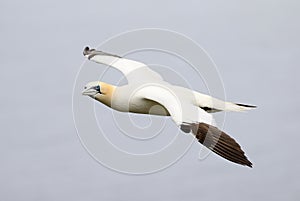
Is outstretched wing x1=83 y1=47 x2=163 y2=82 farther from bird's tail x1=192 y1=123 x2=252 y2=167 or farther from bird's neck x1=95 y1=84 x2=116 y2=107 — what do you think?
bird's tail x1=192 y1=123 x2=252 y2=167

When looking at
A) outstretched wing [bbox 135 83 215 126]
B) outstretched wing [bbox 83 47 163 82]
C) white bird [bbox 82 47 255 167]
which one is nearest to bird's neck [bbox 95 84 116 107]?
white bird [bbox 82 47 255 167]

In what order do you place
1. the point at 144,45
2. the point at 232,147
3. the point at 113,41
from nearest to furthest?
the point at 232,147
the point at 144,45
the point at 113,41

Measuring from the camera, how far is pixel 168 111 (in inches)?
884

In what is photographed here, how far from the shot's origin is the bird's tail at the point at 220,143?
66.5ft

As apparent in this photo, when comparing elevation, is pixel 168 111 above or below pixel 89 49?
below

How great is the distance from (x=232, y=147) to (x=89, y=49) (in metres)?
9.39

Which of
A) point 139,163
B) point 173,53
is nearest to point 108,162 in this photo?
point 139,163

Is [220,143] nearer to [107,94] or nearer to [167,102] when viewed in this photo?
[167,102]

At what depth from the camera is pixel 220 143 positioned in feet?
67.5

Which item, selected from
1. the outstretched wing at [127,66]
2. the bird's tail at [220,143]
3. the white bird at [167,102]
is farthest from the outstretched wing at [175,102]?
the outstretched wing at [127,66]

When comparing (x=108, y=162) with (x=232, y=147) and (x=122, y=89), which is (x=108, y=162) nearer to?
(x=122, y=89)

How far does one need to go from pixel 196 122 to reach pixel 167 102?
4.43ft

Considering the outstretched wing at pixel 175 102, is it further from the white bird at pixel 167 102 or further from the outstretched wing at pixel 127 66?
the outstretched wing at pixel 127 66

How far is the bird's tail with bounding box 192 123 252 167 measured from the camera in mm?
20281
